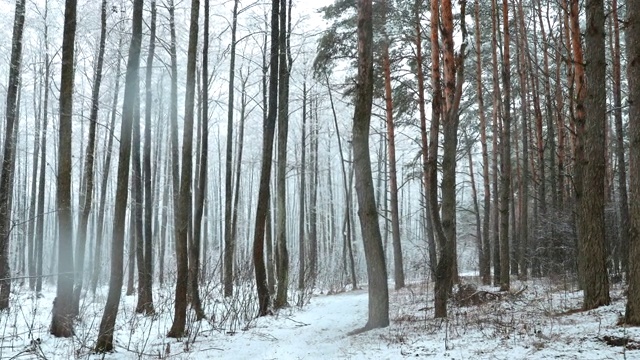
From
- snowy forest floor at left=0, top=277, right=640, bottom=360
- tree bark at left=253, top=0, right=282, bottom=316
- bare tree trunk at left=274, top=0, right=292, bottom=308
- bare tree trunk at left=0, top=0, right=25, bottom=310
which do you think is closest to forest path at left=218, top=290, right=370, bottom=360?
snowy forest floor at left=0, top=277, right=640, bottom=360

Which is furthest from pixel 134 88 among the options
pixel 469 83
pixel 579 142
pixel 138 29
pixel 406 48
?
pixel 469 83

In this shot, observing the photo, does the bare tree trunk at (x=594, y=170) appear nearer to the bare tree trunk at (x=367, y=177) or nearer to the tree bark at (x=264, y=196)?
the bare tree trunk at (x=367, y=177)

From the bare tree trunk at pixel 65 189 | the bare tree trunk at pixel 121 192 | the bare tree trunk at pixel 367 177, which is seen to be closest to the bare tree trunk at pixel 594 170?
the bare tree trunk at pixel 367 177

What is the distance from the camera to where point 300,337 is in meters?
7.26

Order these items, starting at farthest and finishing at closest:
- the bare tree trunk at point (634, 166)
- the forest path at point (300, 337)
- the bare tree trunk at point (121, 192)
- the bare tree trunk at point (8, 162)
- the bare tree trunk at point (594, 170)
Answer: the bare tree trunk at point (8, 162)
the bare tree trunk at point (121, 192)
the bare tree trunk at point (594, 170)
the forest path at point (300, 337)
the bare tree trunk at point (634, 166)

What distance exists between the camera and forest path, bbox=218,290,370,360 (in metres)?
6.01

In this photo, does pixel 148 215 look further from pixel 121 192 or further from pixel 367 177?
pixel 367 177

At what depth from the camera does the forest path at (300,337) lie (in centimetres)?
601

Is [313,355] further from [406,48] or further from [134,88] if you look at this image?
[406,48]

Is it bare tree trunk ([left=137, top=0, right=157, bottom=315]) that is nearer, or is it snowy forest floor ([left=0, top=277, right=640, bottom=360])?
snowy forest floor ([left=0, top=277, right=640, bottom=360])

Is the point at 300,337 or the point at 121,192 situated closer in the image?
the point at 121,192

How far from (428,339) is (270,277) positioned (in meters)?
8.43

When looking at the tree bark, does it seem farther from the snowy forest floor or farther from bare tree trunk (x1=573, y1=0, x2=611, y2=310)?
bare tree trunk (x1=573, y1=0, x2=611, y2=310)

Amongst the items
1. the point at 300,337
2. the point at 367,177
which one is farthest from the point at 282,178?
the point at 300,337
